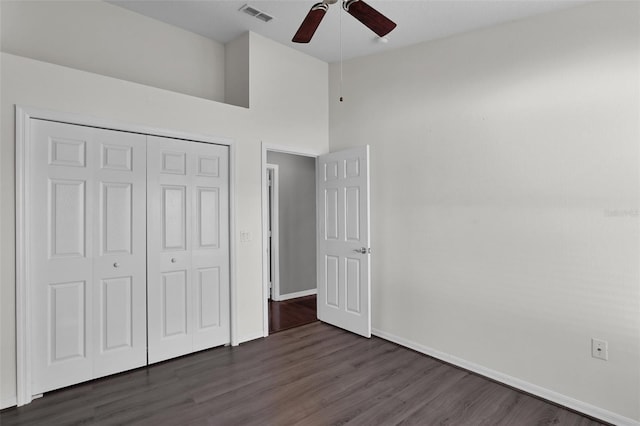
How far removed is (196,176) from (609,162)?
3237mm

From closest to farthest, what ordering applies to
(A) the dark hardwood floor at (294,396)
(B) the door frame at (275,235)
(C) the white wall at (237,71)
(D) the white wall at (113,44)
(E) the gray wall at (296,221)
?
(A) the dark hardwood floor at (294,396) < (D) the white wall at (113,44) < (C) the white wall at (237,71) < (B) the door frame at (275,235) < (E) the gray wall at (296,221)

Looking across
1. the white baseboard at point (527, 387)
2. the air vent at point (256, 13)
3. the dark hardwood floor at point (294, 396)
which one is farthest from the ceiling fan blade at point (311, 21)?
the white baseboard at point (527, 387)

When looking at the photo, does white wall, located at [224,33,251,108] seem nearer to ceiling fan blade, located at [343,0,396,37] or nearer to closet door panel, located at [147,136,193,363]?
closet door panel, located at [147,136,193,363]

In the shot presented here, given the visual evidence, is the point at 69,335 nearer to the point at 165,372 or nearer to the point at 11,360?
the point at 11,360

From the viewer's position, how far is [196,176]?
10.5 feet

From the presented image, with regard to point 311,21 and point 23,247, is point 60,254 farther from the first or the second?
point 311,21

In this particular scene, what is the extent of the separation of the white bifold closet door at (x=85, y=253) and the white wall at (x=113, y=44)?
77 cm

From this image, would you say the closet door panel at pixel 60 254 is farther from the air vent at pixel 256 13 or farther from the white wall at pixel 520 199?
the white wall at pixel 520 199

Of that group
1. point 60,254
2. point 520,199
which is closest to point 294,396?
point 60,254

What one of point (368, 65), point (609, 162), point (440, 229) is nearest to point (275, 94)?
point (368, 65)

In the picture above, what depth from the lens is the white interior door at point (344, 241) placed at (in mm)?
3529

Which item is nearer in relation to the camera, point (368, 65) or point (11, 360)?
point (11, 360)

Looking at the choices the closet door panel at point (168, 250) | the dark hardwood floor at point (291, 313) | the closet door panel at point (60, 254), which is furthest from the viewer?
the dark hardwood floor at point (291, 313)

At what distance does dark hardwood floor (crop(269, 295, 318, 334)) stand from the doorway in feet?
0.05
